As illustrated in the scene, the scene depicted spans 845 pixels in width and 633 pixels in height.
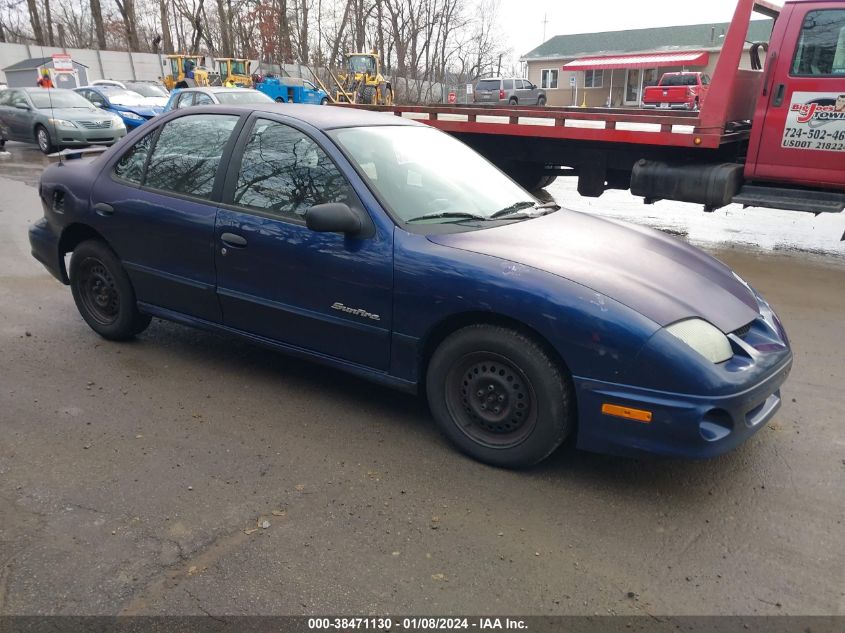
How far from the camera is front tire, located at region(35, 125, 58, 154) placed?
1662cm

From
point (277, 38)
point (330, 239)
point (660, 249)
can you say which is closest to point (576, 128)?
point (660, 249)

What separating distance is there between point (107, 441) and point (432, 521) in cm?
180

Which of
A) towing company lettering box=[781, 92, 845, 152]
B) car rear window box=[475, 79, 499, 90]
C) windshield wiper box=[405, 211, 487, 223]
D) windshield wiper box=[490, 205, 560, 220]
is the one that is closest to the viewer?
windshield wiper box=[405, 211, 487, 223]

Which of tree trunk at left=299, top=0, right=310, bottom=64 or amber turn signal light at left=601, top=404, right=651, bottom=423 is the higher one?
tree trunk at left=299, top=0, right=310, bottom=64

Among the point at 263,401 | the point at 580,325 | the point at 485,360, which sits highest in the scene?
the point at 580,325

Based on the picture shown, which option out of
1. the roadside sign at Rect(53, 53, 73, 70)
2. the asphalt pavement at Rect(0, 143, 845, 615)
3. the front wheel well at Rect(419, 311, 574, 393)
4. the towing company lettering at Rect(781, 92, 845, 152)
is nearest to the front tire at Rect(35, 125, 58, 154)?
the roadside sign at Rect(53, 53, 73, 70)

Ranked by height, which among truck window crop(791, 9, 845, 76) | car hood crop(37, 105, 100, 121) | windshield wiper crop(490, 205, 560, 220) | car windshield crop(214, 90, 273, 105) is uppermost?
truck window crop(791, 9, 845, 76)

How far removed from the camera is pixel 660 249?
372 centimetres

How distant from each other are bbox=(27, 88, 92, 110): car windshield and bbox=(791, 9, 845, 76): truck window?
53.5ft

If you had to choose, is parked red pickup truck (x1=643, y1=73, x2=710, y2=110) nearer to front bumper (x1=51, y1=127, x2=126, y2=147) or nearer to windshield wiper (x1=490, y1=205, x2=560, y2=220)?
front bumper (x1=51, y1=127, x2=126, y2=147)

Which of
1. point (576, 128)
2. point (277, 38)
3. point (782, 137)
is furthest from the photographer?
point (277, 38)

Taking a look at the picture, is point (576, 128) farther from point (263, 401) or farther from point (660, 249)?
point (263, 401)

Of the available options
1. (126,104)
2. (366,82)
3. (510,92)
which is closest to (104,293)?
(126,104)

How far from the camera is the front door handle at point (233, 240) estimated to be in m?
3.88
